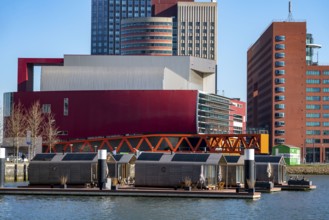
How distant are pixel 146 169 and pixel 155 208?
1868 cm

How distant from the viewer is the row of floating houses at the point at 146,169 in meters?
89.9

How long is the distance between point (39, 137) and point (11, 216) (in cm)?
13141

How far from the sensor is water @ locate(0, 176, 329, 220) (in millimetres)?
68188

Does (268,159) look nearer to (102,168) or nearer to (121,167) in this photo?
Answer: (121,167)

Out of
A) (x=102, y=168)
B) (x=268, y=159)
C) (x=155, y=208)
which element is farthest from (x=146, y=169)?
(x=268, y=159)

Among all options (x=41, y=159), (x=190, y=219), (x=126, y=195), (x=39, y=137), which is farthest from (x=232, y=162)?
(x=39, y=137)

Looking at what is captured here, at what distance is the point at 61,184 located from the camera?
305 feet

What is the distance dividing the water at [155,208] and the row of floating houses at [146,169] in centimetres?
697

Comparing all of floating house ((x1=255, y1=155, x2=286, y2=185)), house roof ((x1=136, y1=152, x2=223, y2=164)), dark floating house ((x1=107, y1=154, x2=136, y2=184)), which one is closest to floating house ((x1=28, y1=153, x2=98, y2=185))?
dark floating house ((x1=107, y1=154, x2=136, y2=184))

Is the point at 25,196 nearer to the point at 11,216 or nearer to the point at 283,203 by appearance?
the point at 11,216

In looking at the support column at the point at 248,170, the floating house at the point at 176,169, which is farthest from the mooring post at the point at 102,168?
the support column at the point at 248,170

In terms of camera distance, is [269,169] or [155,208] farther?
[269,169]

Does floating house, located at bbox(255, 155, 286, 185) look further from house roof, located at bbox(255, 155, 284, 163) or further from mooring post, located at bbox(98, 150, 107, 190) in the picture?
mooring post, located at bbox(98, 150, 107, 190)

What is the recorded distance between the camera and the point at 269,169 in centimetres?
10781
